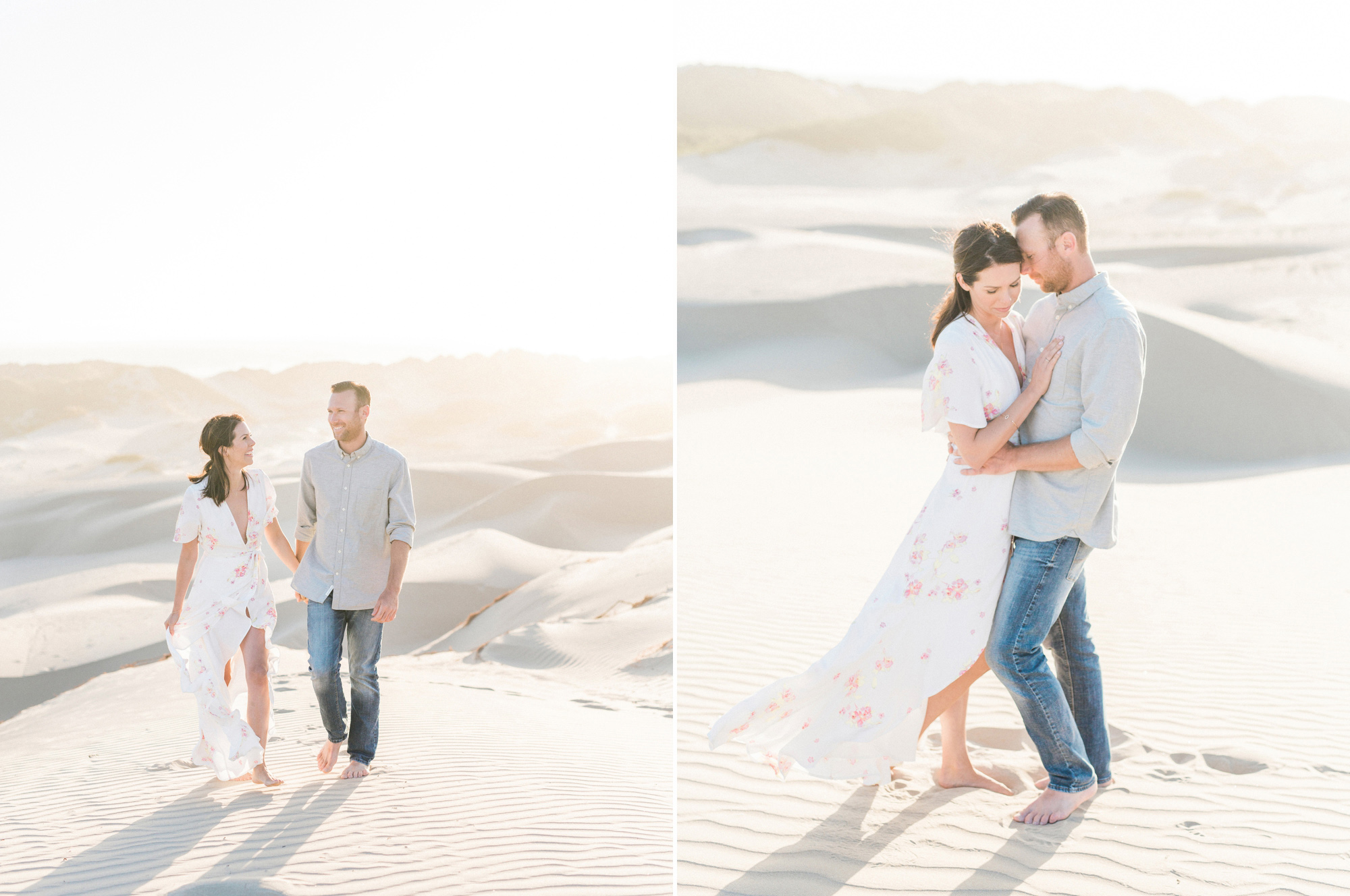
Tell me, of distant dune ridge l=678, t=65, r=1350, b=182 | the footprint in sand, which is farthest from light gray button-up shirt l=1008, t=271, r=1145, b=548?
distant dune ridge l=678, t=65, r=1350, b=182

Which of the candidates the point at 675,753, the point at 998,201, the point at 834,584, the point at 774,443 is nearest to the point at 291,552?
the point at 675,753

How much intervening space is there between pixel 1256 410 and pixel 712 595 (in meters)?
12.4

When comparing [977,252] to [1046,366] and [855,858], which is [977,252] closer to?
[1046,366]

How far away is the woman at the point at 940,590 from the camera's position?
11.5 ft

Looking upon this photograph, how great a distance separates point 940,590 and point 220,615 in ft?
10.8

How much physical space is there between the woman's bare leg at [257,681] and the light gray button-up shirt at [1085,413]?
11.5ft

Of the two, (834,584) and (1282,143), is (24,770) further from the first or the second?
(1282,143)

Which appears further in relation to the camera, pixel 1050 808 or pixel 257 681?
pixel 257 681

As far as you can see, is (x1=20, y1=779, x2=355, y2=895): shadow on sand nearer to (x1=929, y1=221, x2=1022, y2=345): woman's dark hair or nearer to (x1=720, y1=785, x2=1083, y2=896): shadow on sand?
(x1=720, y1=785, x2=1083, y2=896): shadow on sand

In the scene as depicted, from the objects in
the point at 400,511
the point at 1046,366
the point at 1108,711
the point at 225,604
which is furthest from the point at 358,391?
the point at 1108,711

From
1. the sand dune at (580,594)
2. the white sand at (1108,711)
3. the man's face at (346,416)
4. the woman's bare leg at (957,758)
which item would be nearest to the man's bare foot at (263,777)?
the man's face at (346,416)

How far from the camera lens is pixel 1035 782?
13.5ft

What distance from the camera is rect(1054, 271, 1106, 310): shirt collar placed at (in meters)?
3.48

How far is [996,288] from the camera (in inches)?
138
